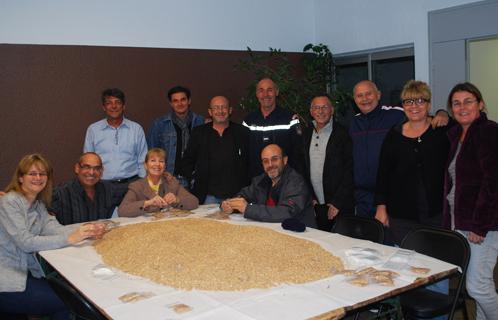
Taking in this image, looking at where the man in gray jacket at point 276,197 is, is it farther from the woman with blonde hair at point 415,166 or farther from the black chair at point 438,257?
the black chair at point 438,257

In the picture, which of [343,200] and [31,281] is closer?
[31,281]

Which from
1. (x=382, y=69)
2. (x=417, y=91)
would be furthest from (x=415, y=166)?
(x=382, y=69)

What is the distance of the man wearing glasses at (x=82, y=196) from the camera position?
3469 millimetres

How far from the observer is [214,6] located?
5820 millimetres

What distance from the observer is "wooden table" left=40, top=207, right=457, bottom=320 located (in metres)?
1.80

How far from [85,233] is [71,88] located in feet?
8.38

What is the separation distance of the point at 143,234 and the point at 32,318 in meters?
0.93

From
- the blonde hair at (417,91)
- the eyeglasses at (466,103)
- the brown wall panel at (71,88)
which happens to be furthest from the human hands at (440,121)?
the brown wall panel at (71,88)

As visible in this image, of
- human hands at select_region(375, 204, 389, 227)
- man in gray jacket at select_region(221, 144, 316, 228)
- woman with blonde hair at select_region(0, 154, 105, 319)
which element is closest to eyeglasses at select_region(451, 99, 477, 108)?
human hands at select_region(375, 204, 389, 227)

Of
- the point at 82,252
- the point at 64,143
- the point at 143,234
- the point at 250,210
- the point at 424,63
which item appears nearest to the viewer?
the point at 82,252

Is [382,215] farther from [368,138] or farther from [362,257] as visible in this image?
[362,257]

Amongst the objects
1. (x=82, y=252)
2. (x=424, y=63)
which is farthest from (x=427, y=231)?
(x=424, y=63)

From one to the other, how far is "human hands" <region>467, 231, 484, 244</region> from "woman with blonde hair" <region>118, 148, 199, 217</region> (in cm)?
202

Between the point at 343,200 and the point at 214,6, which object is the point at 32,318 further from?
the point at 214,6
